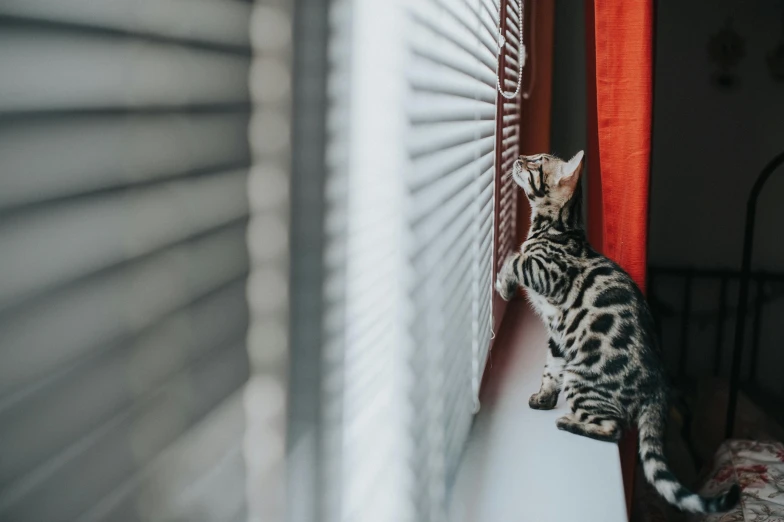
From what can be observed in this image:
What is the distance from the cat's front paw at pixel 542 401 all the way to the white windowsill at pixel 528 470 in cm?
1

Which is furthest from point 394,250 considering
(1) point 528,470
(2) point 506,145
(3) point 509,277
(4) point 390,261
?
(2) point 506,145

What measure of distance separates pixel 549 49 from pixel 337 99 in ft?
6.06

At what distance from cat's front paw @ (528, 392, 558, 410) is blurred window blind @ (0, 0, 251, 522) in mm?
1077

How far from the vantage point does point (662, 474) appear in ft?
3.92

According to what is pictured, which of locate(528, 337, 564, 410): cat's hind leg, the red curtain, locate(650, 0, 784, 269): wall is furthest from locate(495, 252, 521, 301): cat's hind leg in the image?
locate(650, 0, 784, 269): wall

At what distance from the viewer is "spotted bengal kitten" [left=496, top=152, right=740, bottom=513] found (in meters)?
1.26

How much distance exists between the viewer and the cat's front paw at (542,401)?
137 centimetres

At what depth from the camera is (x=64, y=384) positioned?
9.9 inches

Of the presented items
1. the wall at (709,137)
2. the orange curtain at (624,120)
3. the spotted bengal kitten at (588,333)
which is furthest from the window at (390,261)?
the wall at (709,137)

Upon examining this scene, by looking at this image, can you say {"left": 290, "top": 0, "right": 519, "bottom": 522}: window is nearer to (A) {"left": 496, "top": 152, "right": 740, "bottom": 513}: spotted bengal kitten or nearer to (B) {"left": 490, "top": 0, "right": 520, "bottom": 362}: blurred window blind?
(A) {"left": 496, "top": 152, "right": 740, "bottom": 513}: spotted bengal kitten

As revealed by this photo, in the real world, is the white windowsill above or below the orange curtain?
below

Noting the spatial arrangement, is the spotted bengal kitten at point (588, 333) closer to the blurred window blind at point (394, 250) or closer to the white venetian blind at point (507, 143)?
the white venetian blind at point (507, 143)

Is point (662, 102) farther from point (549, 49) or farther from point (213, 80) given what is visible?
point (213, 80)

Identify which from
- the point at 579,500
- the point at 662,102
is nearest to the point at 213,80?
the point at 579,500
